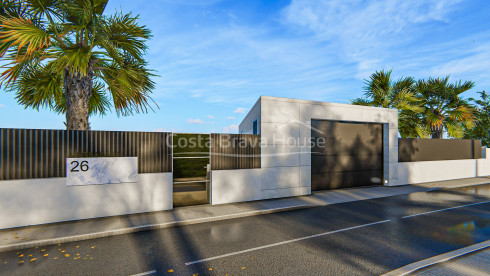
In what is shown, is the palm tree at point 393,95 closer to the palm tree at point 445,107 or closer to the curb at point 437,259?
the palm tree at point 445,107

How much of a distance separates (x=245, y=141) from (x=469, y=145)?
18.7 m

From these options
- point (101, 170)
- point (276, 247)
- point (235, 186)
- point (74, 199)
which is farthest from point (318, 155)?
point (74, 199)

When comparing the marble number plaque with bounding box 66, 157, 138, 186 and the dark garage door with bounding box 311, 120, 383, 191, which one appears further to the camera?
the dark garage door with bounding box 311, 120, 383, 191

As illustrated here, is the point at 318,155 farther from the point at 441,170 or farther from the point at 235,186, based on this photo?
the point at 441,170

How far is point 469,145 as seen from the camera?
56.3ft

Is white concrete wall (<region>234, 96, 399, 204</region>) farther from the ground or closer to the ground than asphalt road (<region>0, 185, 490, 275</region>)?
farther from the ground

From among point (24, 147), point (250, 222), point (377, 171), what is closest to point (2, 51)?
point (24, 147)

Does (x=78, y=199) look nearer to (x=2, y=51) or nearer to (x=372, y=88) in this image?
(x=2, y=51)

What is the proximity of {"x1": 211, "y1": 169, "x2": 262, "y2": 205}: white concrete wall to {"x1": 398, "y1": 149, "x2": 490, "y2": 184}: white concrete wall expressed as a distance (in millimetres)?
9660

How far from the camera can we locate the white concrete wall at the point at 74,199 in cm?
673

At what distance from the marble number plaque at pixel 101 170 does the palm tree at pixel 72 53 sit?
58.6 inches

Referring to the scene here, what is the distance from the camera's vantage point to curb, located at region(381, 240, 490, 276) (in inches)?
168

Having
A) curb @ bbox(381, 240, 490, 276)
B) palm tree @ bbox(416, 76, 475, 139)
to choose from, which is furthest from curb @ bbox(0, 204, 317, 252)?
palm tree @ bbox(416, 76, 475, 139)

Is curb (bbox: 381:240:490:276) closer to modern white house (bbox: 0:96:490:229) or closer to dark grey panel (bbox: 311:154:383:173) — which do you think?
modern white house (bbox: 0:96:490:229)
